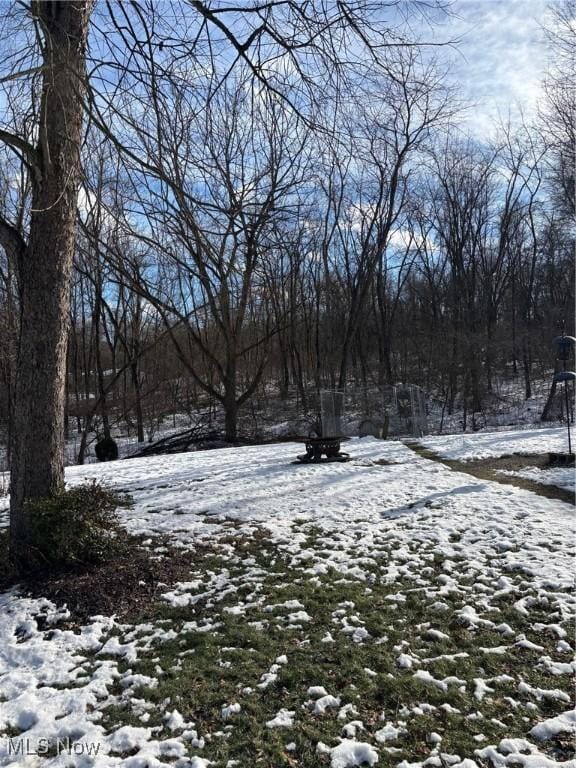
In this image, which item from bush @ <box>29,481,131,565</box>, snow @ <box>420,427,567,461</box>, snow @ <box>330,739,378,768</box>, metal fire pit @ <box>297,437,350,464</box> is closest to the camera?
snow @ <box>330,739,378,768</box>

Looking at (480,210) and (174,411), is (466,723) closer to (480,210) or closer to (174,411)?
(174,411)

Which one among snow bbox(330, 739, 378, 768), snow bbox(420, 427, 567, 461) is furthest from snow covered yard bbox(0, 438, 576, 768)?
snow bbox(420, 427, 567, 461)

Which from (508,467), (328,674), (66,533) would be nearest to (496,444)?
(508,467)

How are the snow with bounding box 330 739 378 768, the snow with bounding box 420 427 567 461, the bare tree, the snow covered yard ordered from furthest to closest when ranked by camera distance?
the snow with bounding box 420 427 567 461, the bare tree, the snow covered yard, the snow with bounding box 330 739 378 768

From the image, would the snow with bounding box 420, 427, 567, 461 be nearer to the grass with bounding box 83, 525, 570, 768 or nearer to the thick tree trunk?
the grass with bounding box 83, 525, 570, 768

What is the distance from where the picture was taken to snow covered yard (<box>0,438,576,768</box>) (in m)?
2.61

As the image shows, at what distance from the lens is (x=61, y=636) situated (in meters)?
3.80

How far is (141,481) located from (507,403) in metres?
21.0

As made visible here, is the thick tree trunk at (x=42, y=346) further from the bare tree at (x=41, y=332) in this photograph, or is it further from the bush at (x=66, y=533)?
the bush at (x=66, y=533)

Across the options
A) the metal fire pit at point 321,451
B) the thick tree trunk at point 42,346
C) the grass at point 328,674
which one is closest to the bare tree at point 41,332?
the thick tree trunk at point 42,346

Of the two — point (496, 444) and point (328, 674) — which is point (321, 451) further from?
point (328, 674)

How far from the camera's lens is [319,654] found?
340 cm

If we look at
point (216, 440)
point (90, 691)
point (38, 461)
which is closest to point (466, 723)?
point (90, 691)

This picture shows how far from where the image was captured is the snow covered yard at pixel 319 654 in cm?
261
